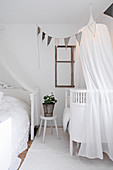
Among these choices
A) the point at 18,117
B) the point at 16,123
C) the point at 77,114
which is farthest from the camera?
the point at 18,117

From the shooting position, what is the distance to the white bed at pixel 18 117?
6.66 feet

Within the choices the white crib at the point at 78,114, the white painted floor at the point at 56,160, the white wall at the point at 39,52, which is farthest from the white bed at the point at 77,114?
the white wall at the point at 39,52

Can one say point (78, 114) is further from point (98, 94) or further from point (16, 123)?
point (16, 123)

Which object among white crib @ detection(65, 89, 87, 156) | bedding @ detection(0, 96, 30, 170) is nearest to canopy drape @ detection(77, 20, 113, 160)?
white crib @ detection(65, 89, 87, 156)

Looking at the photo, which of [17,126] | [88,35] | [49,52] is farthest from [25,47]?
[17,126]

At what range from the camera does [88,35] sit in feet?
7.96

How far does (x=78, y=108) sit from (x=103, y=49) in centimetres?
94

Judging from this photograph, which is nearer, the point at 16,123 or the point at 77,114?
the point at 16,123

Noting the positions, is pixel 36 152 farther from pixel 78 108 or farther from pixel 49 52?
pixel 49 52

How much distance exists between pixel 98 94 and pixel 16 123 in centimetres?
122

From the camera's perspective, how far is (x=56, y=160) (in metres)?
2.31

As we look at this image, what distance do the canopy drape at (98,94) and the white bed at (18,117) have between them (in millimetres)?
884

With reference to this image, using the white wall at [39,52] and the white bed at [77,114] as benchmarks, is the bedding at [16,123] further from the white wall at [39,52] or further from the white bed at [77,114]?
the white wall at [39,52]

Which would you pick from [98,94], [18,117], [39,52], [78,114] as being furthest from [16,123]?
[39,52]
